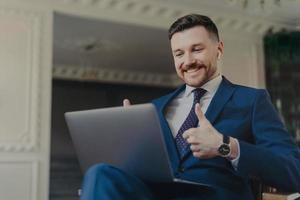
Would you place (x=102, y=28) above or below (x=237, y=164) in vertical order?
above

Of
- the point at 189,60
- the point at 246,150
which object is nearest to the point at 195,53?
the point at 189,60

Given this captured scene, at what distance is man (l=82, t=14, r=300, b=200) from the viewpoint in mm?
797

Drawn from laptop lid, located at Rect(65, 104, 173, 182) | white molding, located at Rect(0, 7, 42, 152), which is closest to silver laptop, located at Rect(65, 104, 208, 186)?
laptop lid, located at Rect(65, 104, 173, 182)

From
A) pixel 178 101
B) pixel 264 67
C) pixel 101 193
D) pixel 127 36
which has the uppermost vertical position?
pixel 127 36

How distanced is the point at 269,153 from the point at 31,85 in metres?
2.26

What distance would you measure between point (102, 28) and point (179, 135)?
281cm

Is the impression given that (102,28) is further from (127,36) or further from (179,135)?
(179,135)

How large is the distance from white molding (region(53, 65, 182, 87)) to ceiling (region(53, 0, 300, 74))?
0.09 m

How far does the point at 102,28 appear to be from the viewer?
12.0ft

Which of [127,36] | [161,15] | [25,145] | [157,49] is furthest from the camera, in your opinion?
[157,49]

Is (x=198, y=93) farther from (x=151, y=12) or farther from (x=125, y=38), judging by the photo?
(x=125, y=38)

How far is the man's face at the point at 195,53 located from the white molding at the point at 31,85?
2.02m

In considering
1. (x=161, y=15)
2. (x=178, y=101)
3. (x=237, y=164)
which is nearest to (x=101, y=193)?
(x=237, y=164)

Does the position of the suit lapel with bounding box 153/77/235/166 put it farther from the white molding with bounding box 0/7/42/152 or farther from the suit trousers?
the white molding with bounding box 0/7/42/152
